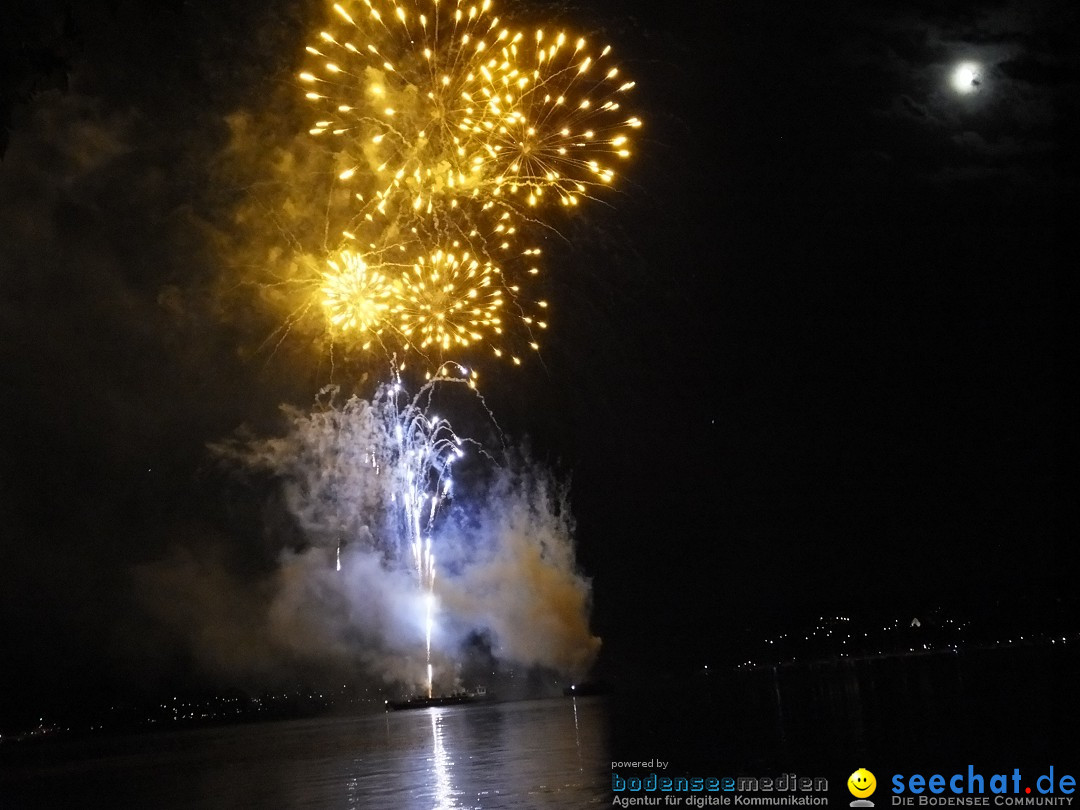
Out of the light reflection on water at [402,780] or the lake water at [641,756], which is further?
the light reflection on water at [402,780]

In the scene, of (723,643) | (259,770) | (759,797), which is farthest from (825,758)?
(723,643)

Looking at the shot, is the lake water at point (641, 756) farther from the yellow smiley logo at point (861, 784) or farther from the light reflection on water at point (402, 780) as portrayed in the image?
the yellow smiley logo at point (861, 784)

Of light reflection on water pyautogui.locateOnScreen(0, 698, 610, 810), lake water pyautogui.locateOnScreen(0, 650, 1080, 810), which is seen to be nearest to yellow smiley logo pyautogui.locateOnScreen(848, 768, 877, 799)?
lake water pyautogui.locateOnScreen(0, 650, 1080, 810)

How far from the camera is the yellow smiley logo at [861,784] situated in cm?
1553

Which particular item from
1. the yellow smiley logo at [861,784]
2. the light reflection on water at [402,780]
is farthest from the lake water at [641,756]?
the yellow smiley logo at [861,784]

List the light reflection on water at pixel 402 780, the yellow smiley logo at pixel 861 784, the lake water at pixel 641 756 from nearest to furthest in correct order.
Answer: the yellow smiley logo at pixel 861 784
the lake water at pixel 641 756
the light reflection on water at pixel 402 780

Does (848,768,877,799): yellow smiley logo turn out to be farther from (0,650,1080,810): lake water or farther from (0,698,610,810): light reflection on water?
(0,698,610,810): light reflection on water

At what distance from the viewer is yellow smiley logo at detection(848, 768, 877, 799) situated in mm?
15531

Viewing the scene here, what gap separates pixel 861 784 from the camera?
1631 centimetres

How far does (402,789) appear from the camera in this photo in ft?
72.4

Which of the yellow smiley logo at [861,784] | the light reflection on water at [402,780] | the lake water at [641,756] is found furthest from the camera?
the light reflection on water at [402,780]

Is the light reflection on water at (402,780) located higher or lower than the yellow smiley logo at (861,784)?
lower

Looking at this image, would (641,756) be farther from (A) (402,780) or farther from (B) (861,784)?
(B) (861,784)

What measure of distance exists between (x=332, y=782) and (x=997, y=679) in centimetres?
4071
